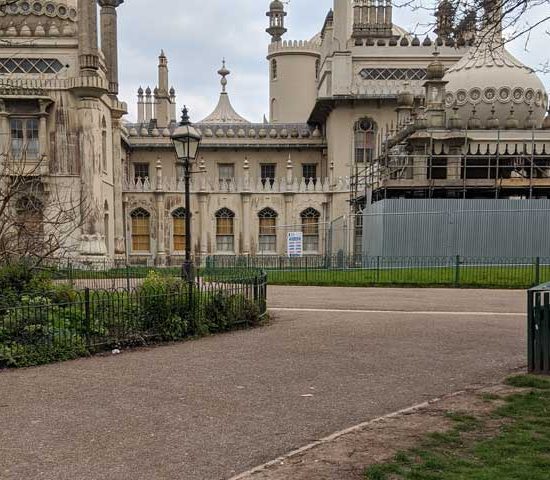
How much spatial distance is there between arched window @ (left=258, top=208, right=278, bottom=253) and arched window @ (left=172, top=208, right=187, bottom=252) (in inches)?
186

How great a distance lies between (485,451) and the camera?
5.14 m

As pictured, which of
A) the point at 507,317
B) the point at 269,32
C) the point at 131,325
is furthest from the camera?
the point at 269,32

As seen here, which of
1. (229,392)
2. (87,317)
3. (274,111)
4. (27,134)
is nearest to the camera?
(229,392)

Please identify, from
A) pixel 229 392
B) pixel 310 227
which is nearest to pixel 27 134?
pixel 310 227

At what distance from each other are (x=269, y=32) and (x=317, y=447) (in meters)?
59.4

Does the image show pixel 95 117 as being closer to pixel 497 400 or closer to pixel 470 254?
pixel 470 254

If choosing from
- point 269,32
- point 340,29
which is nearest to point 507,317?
point 340,29

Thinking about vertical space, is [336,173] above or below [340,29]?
below

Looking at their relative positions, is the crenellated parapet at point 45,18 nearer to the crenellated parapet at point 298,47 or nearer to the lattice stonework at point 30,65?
the lattice stonework at point 30,65

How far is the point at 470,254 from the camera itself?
26578 mm

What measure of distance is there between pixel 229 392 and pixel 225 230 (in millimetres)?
30672

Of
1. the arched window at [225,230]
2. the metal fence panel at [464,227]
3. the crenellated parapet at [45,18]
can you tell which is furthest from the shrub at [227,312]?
the arched window at [225,230]

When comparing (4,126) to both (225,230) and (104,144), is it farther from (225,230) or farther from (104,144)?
(225,230)

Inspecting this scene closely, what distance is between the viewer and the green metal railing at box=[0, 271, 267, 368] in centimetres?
926
